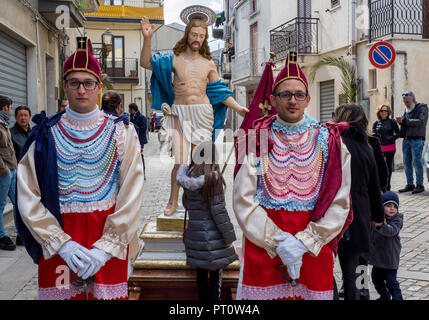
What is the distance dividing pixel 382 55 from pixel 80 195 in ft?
28.6

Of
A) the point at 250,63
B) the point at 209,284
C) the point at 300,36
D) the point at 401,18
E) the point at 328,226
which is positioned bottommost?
the point at 209,284

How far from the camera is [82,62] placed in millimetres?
3025

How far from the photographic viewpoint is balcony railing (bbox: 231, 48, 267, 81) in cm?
2558

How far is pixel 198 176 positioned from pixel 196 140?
2.73 feet

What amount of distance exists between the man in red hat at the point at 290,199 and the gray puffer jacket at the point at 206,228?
0.83 meters

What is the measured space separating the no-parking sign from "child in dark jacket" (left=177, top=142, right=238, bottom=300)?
729cm

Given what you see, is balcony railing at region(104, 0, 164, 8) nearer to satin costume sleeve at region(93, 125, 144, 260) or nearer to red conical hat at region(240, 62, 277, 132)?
red conical hat at region(240, 62, 277, 132)

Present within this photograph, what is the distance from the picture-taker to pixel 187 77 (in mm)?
4621

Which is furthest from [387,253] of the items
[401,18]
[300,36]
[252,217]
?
[300,36]

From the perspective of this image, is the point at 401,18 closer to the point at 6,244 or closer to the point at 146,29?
the point at 146,29

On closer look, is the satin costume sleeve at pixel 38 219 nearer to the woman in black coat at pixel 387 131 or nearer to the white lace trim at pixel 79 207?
the white lace trim at pixel 79 207

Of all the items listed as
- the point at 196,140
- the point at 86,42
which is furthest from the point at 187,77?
the point at 86,42

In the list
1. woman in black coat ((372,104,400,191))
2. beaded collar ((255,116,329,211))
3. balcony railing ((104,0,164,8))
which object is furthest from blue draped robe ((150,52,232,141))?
balcony railing ((104,0,164,8))
